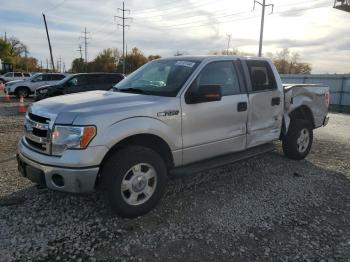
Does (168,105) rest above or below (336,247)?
above

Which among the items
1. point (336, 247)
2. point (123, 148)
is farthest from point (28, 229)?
point (336, 247)

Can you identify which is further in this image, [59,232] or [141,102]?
[141,102]

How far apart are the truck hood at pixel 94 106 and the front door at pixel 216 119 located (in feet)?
1.63

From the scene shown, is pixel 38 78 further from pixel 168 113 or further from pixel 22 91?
pixel 168 113

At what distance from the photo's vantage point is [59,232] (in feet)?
12.3

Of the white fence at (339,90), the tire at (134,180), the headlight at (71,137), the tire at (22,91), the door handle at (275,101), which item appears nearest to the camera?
the headlight at (71,137)

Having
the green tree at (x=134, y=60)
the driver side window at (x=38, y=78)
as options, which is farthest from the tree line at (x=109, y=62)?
the driver side window at (x=38, y=78)

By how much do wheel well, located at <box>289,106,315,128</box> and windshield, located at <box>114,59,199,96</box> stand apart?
2670 millimetres

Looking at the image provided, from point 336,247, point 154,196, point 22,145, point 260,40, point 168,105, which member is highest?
point 260,40

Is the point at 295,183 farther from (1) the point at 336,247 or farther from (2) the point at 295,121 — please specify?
(1) the point at 336,247

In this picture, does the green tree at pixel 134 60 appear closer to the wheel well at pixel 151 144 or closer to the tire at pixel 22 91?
the tire at pixel 22 91

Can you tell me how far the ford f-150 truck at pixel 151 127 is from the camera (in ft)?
11.9

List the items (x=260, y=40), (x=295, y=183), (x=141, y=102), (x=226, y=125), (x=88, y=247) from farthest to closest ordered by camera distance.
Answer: (x=260, y=40)
(x=295, y=183)
(x=226, y=125)
(x=141, y=102)
(x=88, y=247)

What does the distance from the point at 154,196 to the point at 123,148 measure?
731 mm
